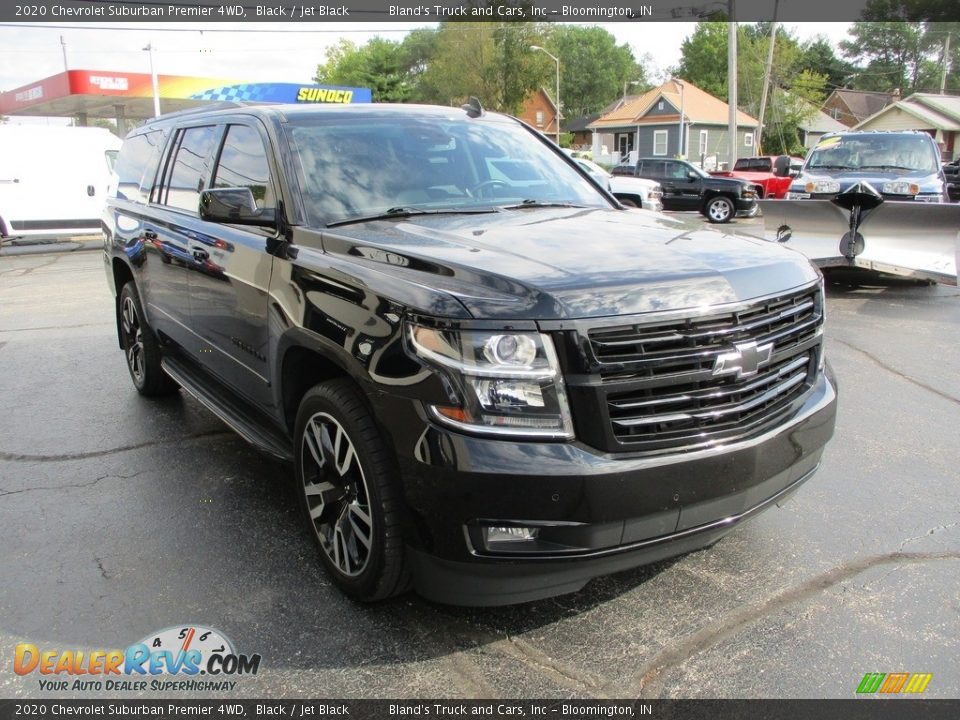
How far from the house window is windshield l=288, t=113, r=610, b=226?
56.0 meters

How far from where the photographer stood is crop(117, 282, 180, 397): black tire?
5395mm

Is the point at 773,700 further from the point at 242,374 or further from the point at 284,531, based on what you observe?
the point at 242,374

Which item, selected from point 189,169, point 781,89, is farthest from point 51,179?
point 781,89

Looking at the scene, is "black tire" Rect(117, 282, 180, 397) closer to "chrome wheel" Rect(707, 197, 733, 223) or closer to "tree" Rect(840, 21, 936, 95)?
"chrome wheel" Rect(707, 197, 733, 223)

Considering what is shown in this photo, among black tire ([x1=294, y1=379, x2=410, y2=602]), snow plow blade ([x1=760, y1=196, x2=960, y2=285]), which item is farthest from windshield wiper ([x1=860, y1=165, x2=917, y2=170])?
black tire ([x1=294, y1=379, x2=410, y2=602])

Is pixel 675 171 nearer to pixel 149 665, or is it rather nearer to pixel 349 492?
pixel 349 492

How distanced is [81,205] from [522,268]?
55.5ft

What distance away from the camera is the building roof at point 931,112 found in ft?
173

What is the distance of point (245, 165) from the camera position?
12.5ft

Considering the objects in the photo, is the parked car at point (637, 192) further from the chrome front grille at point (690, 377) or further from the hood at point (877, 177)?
the chrome front grille at point (690, 377)

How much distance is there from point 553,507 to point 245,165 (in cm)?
249

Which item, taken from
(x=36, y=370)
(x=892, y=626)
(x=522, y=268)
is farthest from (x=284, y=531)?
(x=36, y=370)

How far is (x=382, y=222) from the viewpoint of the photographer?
3.31 m

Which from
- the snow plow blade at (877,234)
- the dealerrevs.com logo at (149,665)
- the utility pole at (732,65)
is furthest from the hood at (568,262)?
the utility pole at (732,65)
